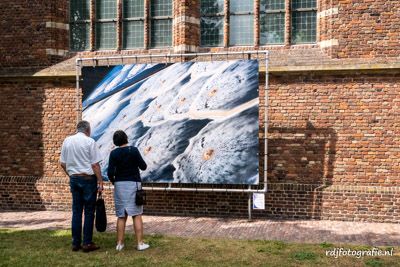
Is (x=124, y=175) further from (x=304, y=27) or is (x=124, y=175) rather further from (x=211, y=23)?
(x=304, y=27)

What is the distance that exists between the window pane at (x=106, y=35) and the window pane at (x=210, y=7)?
95.7 inches

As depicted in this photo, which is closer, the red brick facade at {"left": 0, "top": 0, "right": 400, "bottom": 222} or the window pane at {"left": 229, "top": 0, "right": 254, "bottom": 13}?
the red brick facade at {"left": 0, "top": 0, "right": 400, "bottom": 222}

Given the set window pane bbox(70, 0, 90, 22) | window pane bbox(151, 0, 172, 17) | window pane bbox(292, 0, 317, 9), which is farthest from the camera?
window pane bbox(70, 0, 90, 22)

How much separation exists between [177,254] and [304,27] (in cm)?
680

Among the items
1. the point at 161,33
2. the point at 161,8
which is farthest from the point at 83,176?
the point at 161,8

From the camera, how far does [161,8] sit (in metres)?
11.6

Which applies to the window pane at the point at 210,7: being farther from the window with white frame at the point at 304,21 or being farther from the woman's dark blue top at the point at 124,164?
the woman's dark blue top at the point at 124,164

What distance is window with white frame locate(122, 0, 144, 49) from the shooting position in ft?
38.4

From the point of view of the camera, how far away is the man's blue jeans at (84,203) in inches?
265

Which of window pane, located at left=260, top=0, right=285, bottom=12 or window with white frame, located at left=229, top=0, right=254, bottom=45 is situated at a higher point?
window pane, located at left=260, top=0, right=285, bottom=12

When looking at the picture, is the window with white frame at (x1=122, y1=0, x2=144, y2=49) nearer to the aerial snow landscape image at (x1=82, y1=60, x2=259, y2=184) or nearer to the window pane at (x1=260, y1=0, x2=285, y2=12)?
the aerial snow landscape image at (x1=82, y1=60, x2=259, y2=184)

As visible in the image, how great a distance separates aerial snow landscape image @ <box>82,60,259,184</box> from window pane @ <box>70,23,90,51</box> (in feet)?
6.03

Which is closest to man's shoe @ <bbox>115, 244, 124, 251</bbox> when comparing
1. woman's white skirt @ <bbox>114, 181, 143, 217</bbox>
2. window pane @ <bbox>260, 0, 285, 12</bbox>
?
woman's white skirt @ <bbox>114, 181, 143, 217</bbox>

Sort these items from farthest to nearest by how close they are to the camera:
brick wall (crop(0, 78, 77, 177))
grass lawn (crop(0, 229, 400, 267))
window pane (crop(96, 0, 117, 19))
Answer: window pane (crop(96, 0, 117, 19))
brick wall (crop(0, 78, 77, 177))
grass lawn (crop(0, 229, 400, 267))
